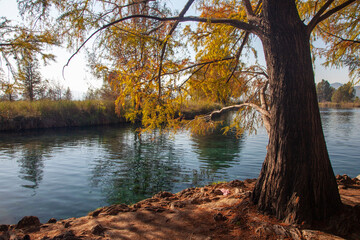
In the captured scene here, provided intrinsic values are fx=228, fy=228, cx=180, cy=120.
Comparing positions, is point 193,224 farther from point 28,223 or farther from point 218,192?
point 28,223

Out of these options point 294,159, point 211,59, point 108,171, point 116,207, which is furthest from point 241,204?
point 108,171

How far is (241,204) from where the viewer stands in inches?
138

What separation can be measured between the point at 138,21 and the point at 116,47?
3.00 feet

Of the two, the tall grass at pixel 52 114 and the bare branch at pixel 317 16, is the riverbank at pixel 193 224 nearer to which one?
the bare branch at pixel 317 16

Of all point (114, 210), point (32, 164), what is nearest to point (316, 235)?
point (114, 210)

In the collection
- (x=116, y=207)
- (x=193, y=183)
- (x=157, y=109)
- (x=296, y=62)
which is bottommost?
(x=193, y=183)

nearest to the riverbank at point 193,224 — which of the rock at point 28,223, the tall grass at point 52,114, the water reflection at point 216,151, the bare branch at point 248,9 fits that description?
the rock at point 28,223

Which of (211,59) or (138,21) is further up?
(138,21)

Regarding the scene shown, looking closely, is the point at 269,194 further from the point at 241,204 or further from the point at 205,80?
the point at 205,80

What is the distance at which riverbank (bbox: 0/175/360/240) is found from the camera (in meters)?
2.75

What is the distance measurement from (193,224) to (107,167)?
21.2 feet

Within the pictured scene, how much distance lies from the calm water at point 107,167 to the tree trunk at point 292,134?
10.8ft

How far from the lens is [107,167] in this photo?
29.2 ft

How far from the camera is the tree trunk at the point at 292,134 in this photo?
2947 millimetres
